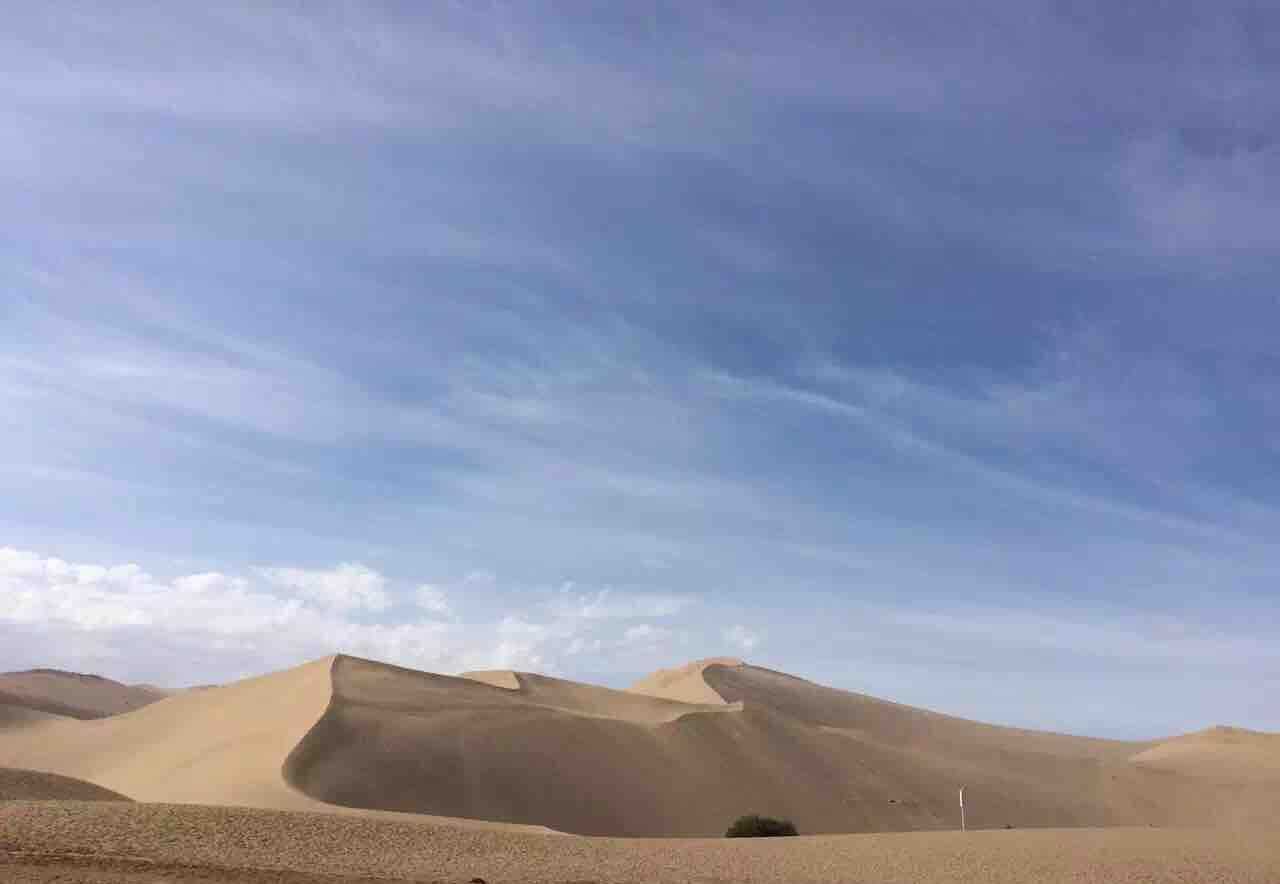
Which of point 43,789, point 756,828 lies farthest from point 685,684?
point 43,789

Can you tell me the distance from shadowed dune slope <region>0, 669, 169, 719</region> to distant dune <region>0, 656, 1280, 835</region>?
33172 millimetres

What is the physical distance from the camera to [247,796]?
32.2 metres

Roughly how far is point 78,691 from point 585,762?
78831 mm

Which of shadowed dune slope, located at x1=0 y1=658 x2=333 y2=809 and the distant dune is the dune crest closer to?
the distant dune

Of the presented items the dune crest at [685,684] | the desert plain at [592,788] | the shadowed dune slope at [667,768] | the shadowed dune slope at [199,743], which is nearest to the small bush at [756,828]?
the desert plain at [592,788]

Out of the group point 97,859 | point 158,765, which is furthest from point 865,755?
point 97,859

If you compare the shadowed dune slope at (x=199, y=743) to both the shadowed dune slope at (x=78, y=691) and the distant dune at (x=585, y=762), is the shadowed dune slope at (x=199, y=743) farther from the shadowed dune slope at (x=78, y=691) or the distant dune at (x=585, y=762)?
the shadowed dune slope at (x=78, y=691)

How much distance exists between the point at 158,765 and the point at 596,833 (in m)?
17.3

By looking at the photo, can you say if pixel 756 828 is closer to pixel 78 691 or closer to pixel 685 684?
pixel 685 684

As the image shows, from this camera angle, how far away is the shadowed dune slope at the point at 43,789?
2217 centimetres

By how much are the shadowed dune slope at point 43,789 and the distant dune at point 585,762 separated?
5.72 m

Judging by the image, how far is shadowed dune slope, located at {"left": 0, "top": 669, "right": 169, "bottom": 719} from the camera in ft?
294

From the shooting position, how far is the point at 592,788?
129 ft

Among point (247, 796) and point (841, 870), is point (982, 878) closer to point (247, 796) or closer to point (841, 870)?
point (841, 870)
